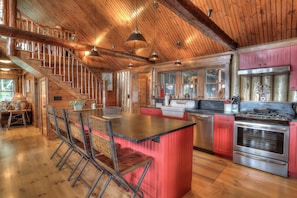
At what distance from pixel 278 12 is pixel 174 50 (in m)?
2.45

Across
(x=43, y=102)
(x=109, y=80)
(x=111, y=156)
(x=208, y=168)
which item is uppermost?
(x=109, y=80)

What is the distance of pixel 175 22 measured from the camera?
386 cm

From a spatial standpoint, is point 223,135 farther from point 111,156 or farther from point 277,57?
point 111,156

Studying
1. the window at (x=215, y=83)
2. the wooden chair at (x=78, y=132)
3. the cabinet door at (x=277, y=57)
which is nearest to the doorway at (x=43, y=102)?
the wooden chair at (x=78, y=132)

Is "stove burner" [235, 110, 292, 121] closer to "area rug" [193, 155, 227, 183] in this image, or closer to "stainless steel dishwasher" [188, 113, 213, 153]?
"stainless steel dishwasher" [188, 113, 213, 153]

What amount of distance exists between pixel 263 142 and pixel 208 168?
104 cm

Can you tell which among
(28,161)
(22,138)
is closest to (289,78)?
(28,161)

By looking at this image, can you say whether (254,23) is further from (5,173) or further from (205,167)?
(5,173)

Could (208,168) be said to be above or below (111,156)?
below

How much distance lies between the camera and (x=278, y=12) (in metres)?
2.70

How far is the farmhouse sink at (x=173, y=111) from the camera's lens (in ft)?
12.7

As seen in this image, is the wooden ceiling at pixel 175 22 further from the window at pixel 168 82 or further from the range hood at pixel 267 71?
the range hood at pixel 267 71

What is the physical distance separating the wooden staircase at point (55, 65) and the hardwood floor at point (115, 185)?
2.14 m

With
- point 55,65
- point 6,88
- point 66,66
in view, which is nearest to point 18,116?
point 6,88
